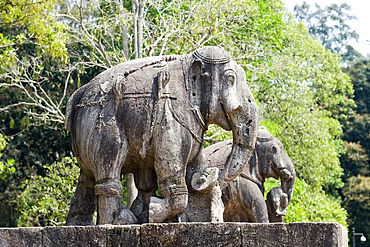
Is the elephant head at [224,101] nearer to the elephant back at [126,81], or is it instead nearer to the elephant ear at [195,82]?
the elephant ear at [195,82]

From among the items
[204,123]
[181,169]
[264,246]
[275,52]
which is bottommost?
[264,246]

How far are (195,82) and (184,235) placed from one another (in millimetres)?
1509

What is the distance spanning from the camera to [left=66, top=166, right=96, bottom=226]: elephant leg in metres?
5.59

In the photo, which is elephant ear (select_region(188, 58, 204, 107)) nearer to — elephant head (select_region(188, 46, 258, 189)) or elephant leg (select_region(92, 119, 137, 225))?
elephant head (select_region(188, 46, 258, 189))

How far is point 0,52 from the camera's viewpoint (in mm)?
10117

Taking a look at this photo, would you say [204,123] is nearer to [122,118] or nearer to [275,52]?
[122,118]

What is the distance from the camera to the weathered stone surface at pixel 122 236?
4.83 m

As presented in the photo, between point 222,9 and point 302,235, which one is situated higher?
point 222,9

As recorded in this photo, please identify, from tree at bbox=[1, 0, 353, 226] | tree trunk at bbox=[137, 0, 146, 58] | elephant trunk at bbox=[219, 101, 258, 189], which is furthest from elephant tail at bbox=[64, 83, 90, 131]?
tree trunk at bbox=[137, 0, 146, 58]

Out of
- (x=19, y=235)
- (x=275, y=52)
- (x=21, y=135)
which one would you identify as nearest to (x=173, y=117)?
(x=19, y=235)

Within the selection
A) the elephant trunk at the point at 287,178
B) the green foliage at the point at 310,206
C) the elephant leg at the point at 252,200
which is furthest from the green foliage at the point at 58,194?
the elephant trunk at the point at 287,178

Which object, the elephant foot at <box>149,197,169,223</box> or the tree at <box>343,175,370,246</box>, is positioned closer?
the elephant foot at <box>149,197,169,223</box>

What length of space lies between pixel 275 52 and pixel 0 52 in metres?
8.49

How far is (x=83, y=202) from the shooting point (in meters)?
5.61
